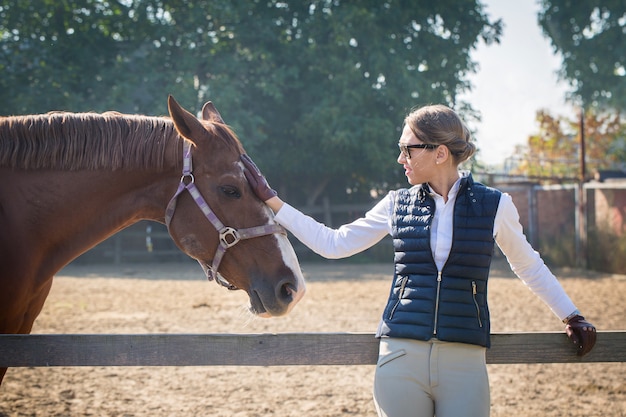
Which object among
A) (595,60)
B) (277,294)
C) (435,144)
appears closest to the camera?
(435,144)

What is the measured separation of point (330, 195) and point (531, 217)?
6.67 metres

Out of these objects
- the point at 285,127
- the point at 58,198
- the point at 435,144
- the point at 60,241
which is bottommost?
the point at 60,241

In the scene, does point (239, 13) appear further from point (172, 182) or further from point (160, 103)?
point (172, 182)

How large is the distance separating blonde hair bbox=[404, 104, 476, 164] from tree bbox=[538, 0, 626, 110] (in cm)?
3109

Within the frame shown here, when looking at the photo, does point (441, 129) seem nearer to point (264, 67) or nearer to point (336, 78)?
point (336, 78)

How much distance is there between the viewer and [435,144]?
7.38 ft

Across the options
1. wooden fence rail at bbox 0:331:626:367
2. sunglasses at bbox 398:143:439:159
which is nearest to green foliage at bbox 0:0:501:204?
wooden fence rail at bbox 0:331:626:367

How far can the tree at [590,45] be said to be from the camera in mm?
29672

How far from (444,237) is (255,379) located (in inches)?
154

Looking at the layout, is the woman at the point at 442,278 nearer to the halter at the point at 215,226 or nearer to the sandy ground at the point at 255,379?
the halter at the point at 215,226

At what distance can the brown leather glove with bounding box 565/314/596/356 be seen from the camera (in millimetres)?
2381

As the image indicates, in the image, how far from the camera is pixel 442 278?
7.06 feet

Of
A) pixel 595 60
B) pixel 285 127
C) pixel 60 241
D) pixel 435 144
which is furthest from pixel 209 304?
pixel 595 60

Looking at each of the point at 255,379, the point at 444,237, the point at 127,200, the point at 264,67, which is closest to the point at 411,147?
the point at 444,237
